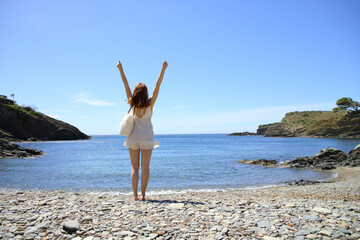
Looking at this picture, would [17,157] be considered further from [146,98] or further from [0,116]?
[0,116]

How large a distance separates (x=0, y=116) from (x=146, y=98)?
3378 inches

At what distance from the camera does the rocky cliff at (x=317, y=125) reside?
287ft

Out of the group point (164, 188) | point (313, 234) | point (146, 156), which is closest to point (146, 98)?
point (146, 156)

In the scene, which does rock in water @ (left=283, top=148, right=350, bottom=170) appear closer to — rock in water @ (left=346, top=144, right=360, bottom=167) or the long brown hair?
rock in water @ (left=346, top=144, right=360, bottom=167)

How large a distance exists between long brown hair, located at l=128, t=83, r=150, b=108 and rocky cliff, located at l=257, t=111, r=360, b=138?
100351 millimetres

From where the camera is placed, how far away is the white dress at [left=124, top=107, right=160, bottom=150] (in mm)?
6121

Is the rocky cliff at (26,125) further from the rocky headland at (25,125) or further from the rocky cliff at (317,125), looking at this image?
the rocky cliff at (317,125)

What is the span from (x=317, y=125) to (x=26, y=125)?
114690 millimetres

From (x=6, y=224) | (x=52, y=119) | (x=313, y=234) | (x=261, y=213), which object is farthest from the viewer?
(x=52, y=119)

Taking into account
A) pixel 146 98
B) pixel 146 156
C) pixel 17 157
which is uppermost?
pixel 146 98

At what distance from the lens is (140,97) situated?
5.89 meters

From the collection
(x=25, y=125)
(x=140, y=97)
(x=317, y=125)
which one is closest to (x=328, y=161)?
(x=140, y=97)

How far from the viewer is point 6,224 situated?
462cm

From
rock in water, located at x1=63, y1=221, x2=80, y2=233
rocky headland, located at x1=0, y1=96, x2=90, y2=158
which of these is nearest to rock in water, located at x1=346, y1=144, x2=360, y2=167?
rock in water, located at x1=63, y1=221, x2=80, y2=233
